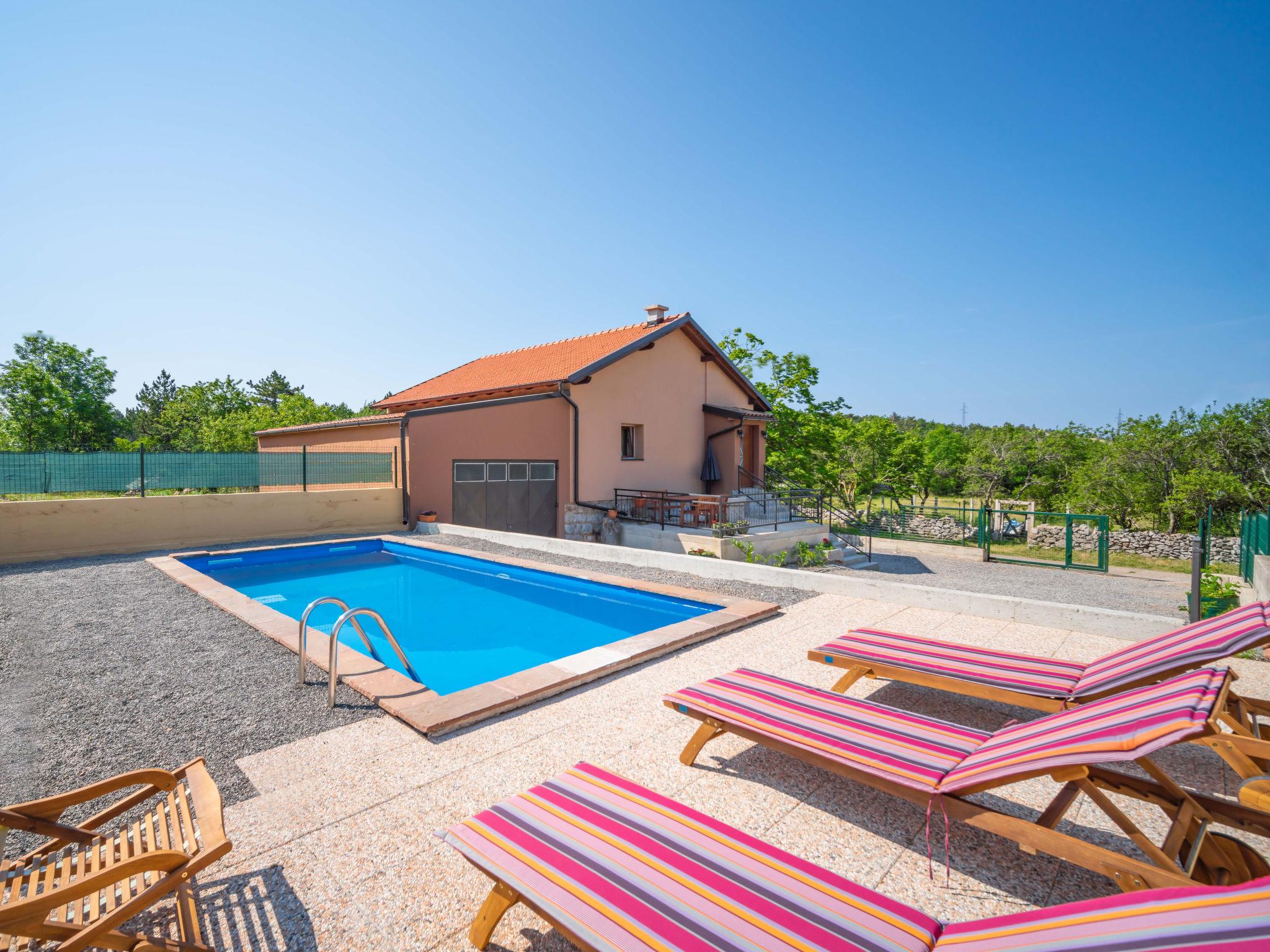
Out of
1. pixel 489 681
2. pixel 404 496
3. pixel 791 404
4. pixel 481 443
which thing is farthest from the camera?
pixel 791 404

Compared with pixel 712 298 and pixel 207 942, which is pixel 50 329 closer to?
pixel 712 298

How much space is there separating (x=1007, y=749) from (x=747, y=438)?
61.1 ft

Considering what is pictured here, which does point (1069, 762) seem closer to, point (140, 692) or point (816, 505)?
point (140, 692)

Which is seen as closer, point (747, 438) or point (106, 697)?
point (106, 697)

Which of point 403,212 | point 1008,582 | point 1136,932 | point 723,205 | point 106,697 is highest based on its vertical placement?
point 723,205

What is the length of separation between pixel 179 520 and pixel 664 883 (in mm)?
14036

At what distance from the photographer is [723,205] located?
55.0 ft

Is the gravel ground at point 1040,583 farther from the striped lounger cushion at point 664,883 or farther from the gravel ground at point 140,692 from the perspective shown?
the striped lounger cushion at point 664,883

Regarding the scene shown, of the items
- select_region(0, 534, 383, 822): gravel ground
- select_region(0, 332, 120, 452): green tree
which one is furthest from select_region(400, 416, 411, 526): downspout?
select_region(0, 332, 120, 452): green tree

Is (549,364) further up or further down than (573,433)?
further up

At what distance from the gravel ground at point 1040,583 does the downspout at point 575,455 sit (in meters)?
6.54

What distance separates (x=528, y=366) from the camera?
18031 mm

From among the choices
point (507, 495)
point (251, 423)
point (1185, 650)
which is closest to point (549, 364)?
point (507, 495)

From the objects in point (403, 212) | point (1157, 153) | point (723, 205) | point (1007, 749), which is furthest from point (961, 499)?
point (1007, 749)
